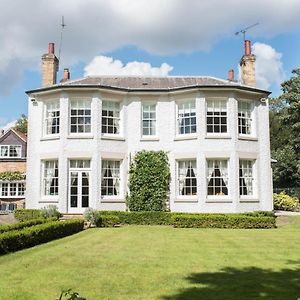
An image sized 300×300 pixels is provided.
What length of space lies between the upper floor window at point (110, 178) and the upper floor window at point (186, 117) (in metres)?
4.69

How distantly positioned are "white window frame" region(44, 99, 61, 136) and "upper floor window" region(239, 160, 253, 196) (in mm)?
11677

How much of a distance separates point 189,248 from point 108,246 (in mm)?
2737

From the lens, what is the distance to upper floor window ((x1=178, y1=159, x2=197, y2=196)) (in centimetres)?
2559

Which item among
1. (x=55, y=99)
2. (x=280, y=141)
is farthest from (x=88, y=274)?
(x=280, y=141)

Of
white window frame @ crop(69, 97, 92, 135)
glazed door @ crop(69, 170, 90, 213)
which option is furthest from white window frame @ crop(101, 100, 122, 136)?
glazed door @ crop(69, 170, 90, 213)

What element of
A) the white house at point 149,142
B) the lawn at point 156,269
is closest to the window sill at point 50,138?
the white house at point 149,142

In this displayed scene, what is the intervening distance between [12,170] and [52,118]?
1428 centimetres

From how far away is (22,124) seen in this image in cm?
6844

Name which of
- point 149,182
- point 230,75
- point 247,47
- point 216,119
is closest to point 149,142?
point 149,182

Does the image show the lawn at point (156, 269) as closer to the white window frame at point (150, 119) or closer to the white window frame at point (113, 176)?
the white window frame at point (113, 176)

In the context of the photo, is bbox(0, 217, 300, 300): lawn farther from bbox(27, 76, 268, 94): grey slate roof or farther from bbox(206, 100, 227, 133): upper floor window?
bbox(27, 76, 268, 94): grey slate roof

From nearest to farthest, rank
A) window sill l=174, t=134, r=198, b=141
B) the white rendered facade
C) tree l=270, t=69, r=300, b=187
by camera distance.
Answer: the white rendered facade, window sill l=174, t=134, r=198, b=141, tree l=270, t=69, r=300, b=187

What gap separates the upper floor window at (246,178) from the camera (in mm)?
25656

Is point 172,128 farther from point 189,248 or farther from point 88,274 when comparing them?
point 88,274
